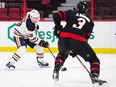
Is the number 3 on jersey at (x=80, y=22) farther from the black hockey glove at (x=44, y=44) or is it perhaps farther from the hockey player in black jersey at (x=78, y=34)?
the black hockey glove at (x=44, y=44)

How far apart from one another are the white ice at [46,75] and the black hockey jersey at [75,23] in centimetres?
63

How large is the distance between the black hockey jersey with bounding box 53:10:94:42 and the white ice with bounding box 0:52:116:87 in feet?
2.05

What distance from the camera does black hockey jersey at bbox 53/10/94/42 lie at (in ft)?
15.6

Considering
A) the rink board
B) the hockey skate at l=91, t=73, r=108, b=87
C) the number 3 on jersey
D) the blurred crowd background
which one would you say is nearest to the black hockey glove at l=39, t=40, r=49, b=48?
the number 3 on jersey

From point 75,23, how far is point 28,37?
1.55 m

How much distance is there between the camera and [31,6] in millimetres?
10320

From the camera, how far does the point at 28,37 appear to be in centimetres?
617

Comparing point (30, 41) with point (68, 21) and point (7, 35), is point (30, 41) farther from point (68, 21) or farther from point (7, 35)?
point (7, 35)

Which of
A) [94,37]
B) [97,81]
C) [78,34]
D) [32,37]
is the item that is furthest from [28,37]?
[94,37]

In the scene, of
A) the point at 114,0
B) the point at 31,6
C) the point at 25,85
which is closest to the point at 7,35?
the point at 31,6

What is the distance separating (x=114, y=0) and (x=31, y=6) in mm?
2060

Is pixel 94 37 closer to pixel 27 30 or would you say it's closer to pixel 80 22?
pixel 27 30

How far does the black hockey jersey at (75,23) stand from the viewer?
15.6 ft

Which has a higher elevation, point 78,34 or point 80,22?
point 80,22
